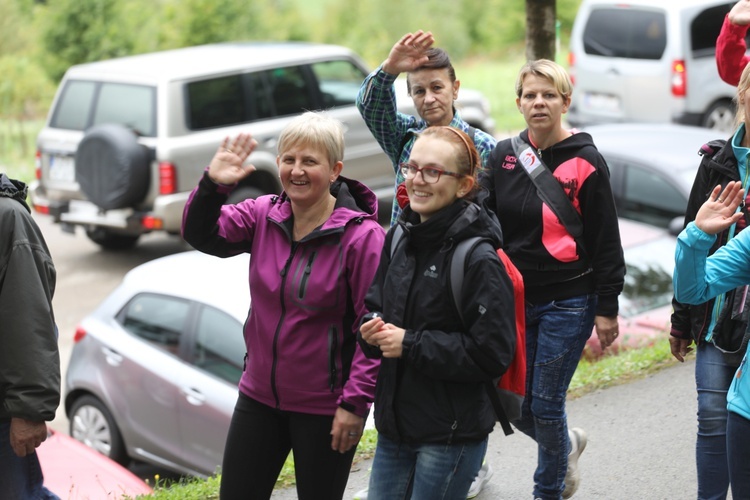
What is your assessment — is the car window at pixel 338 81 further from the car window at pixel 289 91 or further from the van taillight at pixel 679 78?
the van taillight at pixel 679 78

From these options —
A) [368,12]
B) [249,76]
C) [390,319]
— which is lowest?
[368,12]

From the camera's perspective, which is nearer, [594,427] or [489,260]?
[489,260]

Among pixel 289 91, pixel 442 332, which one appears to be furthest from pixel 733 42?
pixel 289 91

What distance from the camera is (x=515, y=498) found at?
501cm

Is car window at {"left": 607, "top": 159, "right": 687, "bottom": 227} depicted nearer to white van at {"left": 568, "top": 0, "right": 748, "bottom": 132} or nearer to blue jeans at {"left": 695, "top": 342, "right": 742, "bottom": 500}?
white van at {"left": 568, "top": 0, "right": 748, "bottom": 132}

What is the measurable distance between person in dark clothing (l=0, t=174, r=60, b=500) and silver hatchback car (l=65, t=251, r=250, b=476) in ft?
10.2

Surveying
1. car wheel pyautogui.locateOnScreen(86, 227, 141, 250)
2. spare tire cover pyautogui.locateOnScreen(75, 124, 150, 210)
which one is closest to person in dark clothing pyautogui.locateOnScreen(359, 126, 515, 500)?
spare tire cover pyautogui.locateOnScreen(75, 124, 150, 210)

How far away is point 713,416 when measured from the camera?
154 inches

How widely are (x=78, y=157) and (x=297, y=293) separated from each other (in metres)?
8.00

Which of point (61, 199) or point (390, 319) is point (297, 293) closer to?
point (390, 319)

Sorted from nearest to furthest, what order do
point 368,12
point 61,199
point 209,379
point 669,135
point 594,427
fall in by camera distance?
point 594,427 < point 209,379 < point 669,135 < point 61,199 < point 368,12

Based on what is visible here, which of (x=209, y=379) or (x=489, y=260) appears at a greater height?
(x=489, y=260)

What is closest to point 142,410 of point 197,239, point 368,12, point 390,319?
point 197,239

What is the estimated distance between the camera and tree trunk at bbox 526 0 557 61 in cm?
789
